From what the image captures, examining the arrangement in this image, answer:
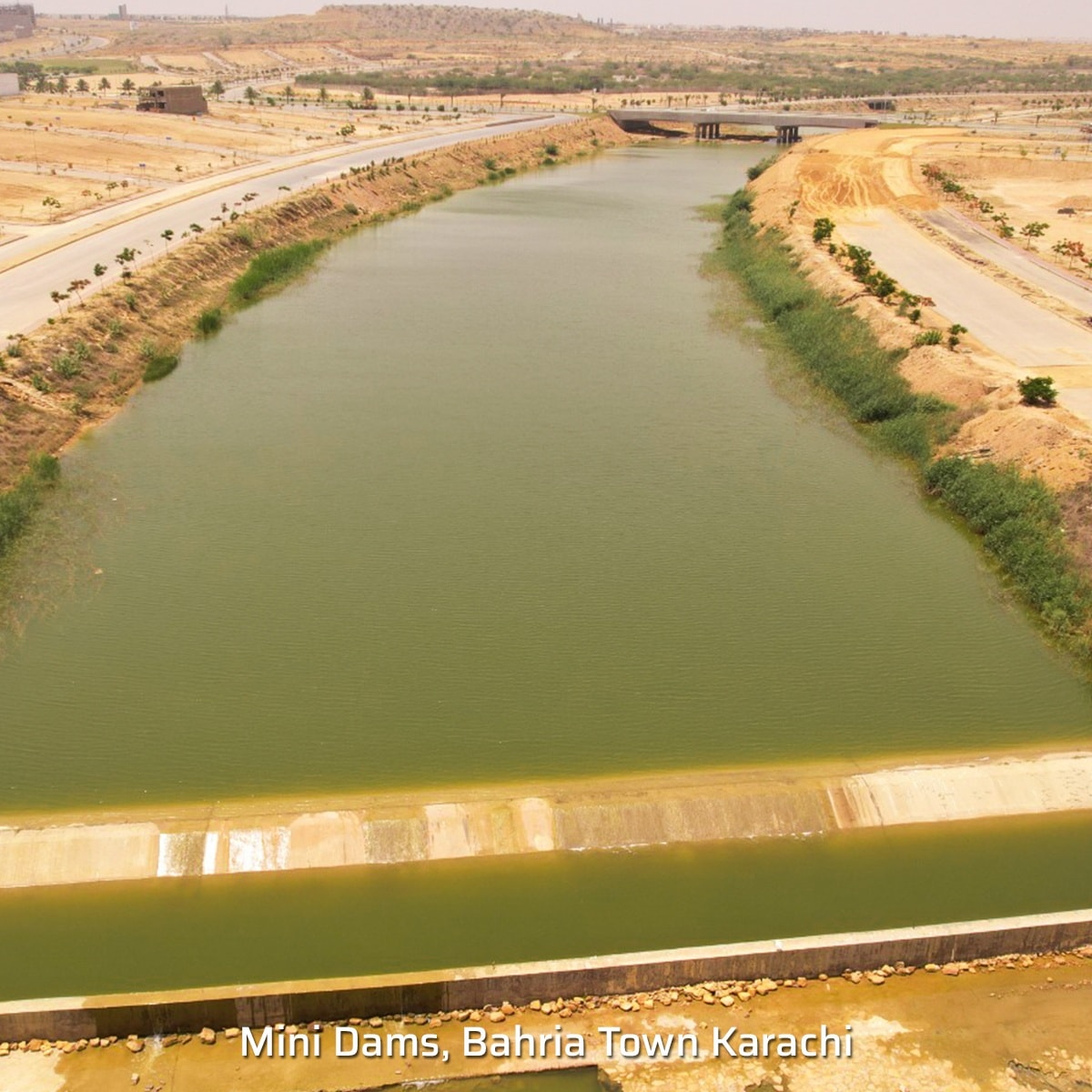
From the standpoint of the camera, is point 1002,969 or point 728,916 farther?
point 728,916

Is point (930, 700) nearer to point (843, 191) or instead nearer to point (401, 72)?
point (843, 191)

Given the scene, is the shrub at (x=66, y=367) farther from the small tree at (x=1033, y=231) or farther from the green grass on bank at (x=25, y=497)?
the small tree at (x=1033, y=231)

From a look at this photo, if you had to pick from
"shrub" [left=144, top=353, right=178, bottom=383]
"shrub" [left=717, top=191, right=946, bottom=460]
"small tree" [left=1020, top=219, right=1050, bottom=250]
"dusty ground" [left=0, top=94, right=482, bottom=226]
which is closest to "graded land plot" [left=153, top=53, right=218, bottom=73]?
"dusty ground" [left=0, top=94, right=482, bottom=226]

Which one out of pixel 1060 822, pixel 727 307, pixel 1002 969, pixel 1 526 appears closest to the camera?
pixel 1002 969

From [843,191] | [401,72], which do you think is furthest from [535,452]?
[401,72]

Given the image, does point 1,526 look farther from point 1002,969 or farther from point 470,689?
point 1002,969

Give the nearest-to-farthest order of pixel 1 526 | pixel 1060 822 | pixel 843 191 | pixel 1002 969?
1. pixel 1002 969
2. pixel 1060 822
3. pixel 1 526
4. pixel 843 191

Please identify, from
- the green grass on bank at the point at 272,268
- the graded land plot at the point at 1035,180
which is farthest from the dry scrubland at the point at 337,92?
the graded land plot at the point at 1035,180

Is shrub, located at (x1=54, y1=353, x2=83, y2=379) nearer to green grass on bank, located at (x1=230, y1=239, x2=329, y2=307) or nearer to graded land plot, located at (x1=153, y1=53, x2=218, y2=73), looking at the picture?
green grass on bank, located at (x1=230, y1=239, x2=329, y2=307)
